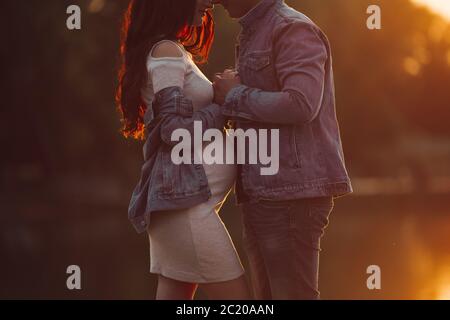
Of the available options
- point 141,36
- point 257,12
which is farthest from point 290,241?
point 141,36

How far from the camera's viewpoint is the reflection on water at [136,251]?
1055cm

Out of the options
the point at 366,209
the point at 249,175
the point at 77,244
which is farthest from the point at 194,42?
the point at 366,209

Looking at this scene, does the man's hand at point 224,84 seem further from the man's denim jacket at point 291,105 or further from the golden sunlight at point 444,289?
the golden sunlight at point 444,289

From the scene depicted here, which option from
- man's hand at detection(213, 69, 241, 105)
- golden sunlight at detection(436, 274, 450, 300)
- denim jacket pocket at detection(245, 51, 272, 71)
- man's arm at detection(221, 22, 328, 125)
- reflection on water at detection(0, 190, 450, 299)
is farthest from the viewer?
reflection on water at detection(0, 190, 450, 299)

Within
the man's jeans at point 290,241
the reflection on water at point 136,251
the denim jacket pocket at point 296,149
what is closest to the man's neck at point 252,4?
the denim jacket pocket at point 296,149

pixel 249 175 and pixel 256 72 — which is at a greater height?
pixel 256 72

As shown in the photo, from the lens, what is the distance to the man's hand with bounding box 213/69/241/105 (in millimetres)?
4438

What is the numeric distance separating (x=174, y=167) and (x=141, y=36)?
60cm

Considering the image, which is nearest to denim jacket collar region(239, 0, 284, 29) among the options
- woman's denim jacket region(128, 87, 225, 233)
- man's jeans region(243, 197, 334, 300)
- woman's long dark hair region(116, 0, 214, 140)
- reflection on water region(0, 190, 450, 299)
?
woman's long dark hair region(116, 0, 214, 140)

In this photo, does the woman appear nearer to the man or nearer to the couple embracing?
the couple embracing

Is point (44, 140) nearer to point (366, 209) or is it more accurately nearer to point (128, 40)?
point (366, 209)
